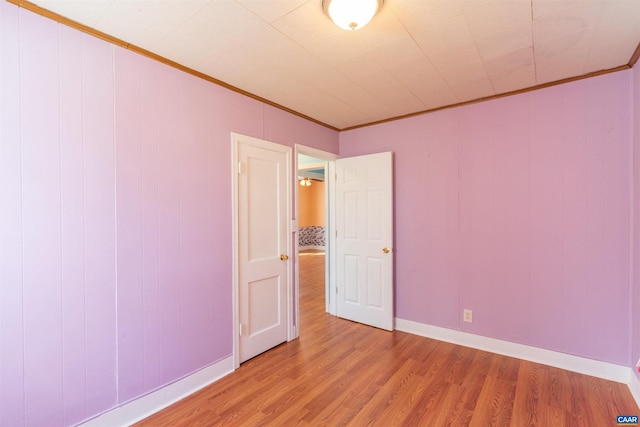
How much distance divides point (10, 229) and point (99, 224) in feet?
1.24

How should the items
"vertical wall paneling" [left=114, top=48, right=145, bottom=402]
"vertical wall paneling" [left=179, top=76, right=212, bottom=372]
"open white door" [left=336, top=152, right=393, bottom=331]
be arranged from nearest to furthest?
"vertical wall paneling" [left=114, top=48, right=145, bottom=402] < "vertical wall paneling" [left=179, top=76, right=212, bottom=372] < "open white door" [left=336, top=152, right=393, bottom=331]

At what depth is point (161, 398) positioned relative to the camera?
204cm

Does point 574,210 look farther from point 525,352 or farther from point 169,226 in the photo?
point 169,226

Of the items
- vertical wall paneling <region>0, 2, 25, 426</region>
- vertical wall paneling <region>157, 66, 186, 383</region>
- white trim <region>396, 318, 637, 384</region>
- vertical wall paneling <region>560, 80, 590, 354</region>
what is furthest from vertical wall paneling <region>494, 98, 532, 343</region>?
vertical wall paneling <region>0, 2, 25, 426</region>

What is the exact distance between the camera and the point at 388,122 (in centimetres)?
349

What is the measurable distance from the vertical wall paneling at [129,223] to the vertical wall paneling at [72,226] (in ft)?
0.62

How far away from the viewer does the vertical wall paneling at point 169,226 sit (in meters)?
2.07

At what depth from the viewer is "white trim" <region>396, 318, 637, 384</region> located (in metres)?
2.30

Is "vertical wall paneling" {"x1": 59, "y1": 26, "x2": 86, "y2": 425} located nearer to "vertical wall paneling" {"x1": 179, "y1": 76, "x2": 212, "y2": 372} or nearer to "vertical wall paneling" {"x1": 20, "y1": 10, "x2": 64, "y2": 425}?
"vertical wall paneling" {"x1": 20, "y1": 10, "x2": 64, "y2": 425}

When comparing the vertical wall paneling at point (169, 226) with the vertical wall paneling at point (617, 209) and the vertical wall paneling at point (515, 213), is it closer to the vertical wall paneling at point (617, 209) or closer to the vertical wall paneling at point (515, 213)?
the vertical wall paneling at point (515, 213)

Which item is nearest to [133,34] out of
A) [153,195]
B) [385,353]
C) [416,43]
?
[153,195]

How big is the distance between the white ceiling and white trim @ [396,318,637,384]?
237 centimetres

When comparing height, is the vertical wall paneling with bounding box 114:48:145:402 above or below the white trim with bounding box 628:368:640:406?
above

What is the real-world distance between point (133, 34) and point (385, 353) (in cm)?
325
